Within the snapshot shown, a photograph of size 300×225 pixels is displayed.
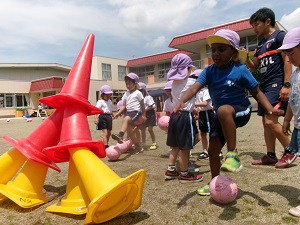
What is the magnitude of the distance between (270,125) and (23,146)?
10.6 ft

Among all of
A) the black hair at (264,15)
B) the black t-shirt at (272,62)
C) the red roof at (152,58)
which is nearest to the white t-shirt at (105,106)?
the black t-shirt at (272,62)

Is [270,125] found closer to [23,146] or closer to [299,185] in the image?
[299,185]

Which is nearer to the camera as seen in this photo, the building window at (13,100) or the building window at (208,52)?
the building window at (208,52)

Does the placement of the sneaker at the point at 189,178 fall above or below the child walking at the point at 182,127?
below

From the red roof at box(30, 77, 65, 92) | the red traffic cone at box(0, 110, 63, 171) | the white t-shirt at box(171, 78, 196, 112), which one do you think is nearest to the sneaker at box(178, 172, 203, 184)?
the white t-shirt at box(171, 78, 196, 112)

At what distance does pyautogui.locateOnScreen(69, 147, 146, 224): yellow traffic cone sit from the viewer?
2499 millimetres

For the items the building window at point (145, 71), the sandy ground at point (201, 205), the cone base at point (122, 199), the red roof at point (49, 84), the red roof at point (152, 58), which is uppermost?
the red roof at point (152, 58)

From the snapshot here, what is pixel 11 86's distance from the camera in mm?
33875

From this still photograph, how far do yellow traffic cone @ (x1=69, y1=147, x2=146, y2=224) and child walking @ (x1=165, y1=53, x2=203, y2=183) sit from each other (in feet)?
3.79

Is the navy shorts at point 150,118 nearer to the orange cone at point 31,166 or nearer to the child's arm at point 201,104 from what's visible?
the child's arm at point 201,104

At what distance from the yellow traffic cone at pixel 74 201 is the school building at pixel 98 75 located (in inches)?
934

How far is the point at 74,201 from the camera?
9.53ft

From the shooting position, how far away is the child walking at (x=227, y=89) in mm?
2689

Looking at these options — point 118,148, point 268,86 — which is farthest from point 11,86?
point 268,86
